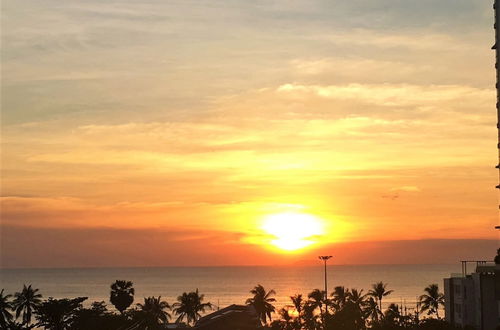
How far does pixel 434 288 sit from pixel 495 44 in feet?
204

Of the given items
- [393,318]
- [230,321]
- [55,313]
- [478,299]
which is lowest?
[230,321]

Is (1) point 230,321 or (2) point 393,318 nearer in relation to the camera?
(1) point 230,321

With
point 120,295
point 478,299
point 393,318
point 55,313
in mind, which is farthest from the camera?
point 120,295

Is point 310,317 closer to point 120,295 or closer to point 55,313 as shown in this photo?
point 120,295

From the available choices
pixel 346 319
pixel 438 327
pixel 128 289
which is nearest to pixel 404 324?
pixel 346 319

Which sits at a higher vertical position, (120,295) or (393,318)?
(120,295)

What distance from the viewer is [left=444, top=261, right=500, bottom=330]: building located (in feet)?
422

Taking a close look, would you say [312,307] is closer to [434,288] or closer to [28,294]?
[434,288]

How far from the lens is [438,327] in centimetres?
11531

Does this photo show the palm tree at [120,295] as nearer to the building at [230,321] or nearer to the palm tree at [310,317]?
the palm tree at [310,317]

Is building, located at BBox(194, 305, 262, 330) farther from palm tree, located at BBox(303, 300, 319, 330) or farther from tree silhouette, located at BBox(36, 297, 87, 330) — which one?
palm tree, located at BBox(303, 300, 319, 330)

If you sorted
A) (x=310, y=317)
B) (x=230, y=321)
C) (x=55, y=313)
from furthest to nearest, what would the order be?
(x=310, y=317) → (x=55, y=313) → (x=230, y=321)

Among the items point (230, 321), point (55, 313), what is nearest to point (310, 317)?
point (55, 313)

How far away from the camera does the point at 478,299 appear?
13188cm
